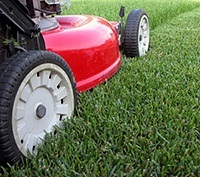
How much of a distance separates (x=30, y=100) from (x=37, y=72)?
4.4 inches

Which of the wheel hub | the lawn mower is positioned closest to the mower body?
the lawn mower

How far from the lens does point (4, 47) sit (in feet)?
5.23

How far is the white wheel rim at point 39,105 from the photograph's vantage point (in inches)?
56.4

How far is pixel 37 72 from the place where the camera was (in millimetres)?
1512

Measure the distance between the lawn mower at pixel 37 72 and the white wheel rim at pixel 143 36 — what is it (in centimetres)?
85

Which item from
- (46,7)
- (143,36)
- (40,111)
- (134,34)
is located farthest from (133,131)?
(143,36)

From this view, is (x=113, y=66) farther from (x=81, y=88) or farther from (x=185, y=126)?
(x=185, y=126)

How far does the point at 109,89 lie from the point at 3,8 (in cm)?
92

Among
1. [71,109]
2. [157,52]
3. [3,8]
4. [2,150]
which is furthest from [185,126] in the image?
[157,52]

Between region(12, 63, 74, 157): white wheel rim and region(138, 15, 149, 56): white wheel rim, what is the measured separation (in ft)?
5.17

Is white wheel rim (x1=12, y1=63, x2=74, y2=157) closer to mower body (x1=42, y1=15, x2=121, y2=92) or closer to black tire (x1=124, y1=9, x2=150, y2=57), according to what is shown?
mower body (x1=42, y1=15, x2=121, y2=92)

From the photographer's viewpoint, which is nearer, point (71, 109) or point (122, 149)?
point (122, 149)

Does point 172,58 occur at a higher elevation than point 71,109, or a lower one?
lower

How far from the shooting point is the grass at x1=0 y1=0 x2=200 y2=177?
4.67 feet
